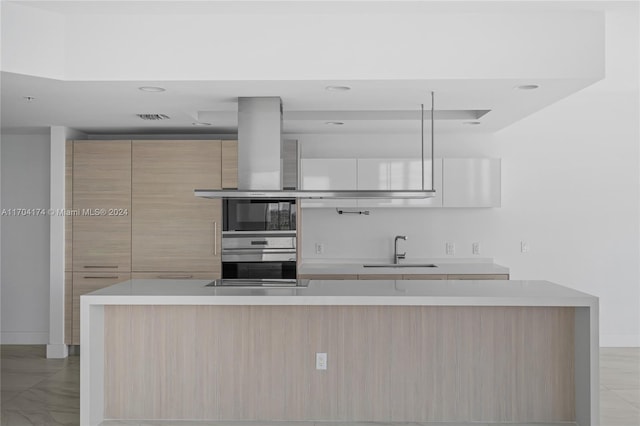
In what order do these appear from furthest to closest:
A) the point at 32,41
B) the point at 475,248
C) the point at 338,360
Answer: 1. the point at 475,248
2. the point at 338,360
3. the point at 32,41

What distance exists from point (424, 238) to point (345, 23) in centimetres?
314

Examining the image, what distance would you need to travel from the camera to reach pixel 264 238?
17.6ft

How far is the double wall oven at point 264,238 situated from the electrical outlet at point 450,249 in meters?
1.70

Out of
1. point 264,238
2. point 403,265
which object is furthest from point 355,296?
point 403,265

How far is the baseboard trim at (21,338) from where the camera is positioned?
Result: 6.19 metres

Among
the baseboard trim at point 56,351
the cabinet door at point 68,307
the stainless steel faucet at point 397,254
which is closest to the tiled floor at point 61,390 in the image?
the baseboard trim at point 56,351

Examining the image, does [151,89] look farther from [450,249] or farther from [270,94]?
[450,249]

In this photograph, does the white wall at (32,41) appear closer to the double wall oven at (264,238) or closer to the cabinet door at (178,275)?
the double wall oven at (264,238)

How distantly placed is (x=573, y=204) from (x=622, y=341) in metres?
1.47

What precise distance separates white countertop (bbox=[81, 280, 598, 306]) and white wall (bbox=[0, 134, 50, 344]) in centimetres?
284

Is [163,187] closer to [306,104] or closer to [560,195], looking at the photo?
[306,104]

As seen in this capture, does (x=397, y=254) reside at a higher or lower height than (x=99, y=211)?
lower

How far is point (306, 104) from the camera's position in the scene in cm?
431

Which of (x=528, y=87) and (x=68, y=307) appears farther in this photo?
(x=68, y=307)
